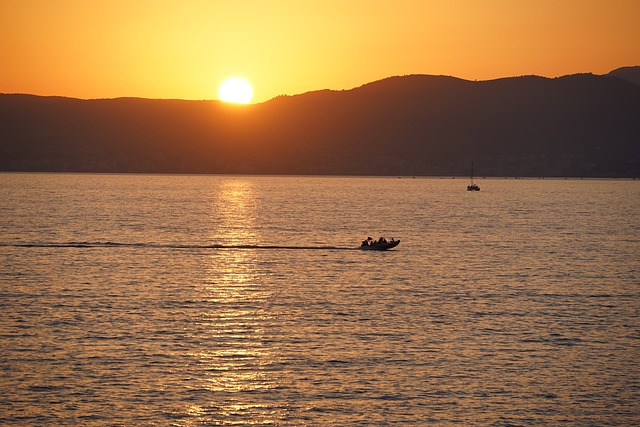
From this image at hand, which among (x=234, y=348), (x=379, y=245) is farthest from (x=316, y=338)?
(x=379, y=245)

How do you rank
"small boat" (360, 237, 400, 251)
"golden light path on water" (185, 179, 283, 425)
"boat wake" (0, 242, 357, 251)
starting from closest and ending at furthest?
"golden light path on water" (185, 179, 283, 425), "small boat" (360, 237, 400, 251), "boat wake" (0, 242, 357, 251)

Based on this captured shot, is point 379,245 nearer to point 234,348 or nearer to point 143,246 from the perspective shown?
point 143,246

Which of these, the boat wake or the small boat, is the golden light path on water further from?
the small boat

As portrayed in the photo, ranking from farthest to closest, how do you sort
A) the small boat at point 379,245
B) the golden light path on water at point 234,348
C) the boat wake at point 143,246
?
the boat wake at point 143,246 < the small boat at point 379,245 < the golden light path on water at point 234,348

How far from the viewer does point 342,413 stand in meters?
41.1

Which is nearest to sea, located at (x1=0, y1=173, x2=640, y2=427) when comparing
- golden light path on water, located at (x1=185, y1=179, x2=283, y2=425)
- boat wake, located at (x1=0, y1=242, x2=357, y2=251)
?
golden light path on water, located at (x1=185, y1=179, x2=283, y2=425)

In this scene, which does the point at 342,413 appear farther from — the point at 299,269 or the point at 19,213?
the point at 19,213

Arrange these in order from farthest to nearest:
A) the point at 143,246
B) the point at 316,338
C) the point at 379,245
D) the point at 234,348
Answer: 1. the point at 143,246
2. the point at 379,245
3. the point at 316,338
4. the point at 234,348

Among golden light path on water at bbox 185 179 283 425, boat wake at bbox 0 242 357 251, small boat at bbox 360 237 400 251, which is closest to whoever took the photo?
golden light path on water at bbox 185 179 283 425

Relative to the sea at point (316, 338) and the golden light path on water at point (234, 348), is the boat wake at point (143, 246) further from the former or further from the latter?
the golden light path on water at point (234, 348)

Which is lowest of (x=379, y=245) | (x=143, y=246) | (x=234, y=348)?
(x=143, y=246)

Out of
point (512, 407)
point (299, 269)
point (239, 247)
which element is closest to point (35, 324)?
point (512, 407)

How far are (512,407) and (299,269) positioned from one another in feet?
176

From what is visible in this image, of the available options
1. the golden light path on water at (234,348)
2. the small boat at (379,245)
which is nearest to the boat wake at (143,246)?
the small boat at (379,245)
